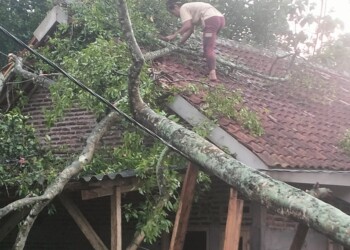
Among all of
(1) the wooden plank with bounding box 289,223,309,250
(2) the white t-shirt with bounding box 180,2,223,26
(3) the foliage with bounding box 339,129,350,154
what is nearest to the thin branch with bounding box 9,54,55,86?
(2) the white t-shirt with bounding box 180,2,223,26

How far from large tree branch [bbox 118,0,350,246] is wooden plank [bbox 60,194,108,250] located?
→ 1.56 meters

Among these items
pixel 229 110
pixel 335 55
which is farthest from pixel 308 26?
pixel 229 110

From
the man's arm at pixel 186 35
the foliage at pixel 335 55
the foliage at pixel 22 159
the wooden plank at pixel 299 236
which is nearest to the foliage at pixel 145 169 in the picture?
the foliage at pixel 22 159

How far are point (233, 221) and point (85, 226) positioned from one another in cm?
215

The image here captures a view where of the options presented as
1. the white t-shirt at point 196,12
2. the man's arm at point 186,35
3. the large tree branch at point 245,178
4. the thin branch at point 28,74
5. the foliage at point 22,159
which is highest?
the white t-shirt at point 196,12

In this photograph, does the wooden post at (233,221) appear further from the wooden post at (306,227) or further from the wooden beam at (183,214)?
the wooden post at (306,227)

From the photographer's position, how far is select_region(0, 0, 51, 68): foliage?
477 inches

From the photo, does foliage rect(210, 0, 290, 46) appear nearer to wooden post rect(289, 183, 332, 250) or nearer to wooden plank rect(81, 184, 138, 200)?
wooden plank rect(81, 184, 138, 200)

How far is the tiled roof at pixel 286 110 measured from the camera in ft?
19.1

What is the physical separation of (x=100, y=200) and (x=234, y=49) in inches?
181

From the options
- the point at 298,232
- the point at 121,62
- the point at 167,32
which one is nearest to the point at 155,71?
the point at 121,62

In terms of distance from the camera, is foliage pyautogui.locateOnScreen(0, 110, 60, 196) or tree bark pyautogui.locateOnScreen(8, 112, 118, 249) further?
foliage pyautogui.locateOnScreen(0, 110, 60, 196)

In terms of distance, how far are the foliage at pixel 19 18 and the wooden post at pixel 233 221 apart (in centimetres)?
935

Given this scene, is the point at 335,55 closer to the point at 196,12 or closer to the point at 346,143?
the point at 196,12
